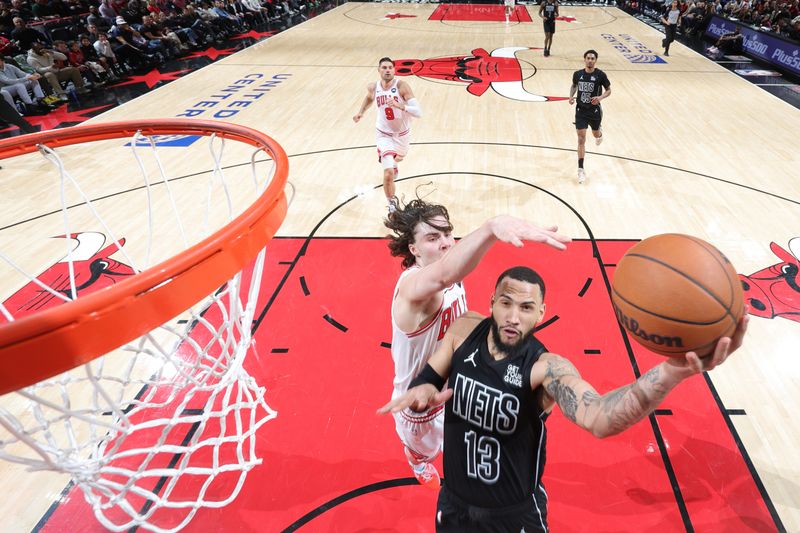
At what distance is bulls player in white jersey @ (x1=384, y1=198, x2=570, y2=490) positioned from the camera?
160cm

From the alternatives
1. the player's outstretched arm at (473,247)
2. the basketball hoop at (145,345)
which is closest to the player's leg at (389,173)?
the basketball hoop at (145,345)

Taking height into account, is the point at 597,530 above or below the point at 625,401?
below

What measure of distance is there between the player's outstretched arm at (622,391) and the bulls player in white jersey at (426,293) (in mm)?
489

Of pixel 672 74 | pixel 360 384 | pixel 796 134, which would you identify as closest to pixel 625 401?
pixel 360 384

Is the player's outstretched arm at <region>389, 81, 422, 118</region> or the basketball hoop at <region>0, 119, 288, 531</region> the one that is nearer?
the basketball hoop at <region>0, 119, 288, 531</region>

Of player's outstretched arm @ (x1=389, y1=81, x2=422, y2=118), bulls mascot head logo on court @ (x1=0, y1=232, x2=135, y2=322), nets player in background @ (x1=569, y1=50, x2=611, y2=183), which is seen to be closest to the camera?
bulls mascot head logo on court @ (x1=0, y1=232, x2=135, y2=322)

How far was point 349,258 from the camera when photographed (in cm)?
480

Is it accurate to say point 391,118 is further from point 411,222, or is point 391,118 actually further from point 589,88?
point 411,222

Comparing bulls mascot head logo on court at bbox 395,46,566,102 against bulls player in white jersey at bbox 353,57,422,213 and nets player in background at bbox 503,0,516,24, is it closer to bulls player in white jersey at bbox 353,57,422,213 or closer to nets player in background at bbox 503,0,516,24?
bulls player in white jersey at bbox 353,57,422,213

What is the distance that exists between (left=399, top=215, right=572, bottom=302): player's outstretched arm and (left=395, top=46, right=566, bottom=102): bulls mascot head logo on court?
862 centimetres

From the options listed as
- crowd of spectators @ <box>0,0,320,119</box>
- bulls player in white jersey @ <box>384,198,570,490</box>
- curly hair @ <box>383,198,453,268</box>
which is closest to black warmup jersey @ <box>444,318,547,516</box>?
bulls player in white jersey @ <box>384,198,570,490</box>

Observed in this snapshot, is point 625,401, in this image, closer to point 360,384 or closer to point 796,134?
point 360,384

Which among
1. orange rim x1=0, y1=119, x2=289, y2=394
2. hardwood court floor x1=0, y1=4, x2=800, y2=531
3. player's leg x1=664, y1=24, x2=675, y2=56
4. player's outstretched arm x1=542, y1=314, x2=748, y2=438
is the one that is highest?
orange rim x1=0, y1=119, x2=289, y2=394

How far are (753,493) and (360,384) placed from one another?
240 cm
